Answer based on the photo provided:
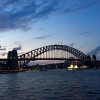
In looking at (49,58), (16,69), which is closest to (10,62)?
(16,69)

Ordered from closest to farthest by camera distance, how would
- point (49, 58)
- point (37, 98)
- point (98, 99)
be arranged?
point (98, 99), point (37, 98), point (49, 58)

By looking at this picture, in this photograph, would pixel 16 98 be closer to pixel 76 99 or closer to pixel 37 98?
pixel 37 98

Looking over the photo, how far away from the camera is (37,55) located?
193625mm

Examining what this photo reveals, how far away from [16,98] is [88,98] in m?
9.06

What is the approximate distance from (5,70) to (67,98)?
144 m

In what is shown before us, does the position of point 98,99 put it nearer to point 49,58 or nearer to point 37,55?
point 49,58

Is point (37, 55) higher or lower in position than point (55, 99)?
higher

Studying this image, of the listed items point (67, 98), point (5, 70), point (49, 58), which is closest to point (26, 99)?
point (67, 98)

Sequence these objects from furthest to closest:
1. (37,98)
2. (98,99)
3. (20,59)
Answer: (20,59) → (37,98) → (98,99)

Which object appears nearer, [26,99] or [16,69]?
[26,99]

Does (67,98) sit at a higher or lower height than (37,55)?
lower

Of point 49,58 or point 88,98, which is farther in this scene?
point 49,58

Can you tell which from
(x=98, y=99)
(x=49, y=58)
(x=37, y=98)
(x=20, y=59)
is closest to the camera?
(x=98, y=99)

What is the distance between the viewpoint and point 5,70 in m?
182
